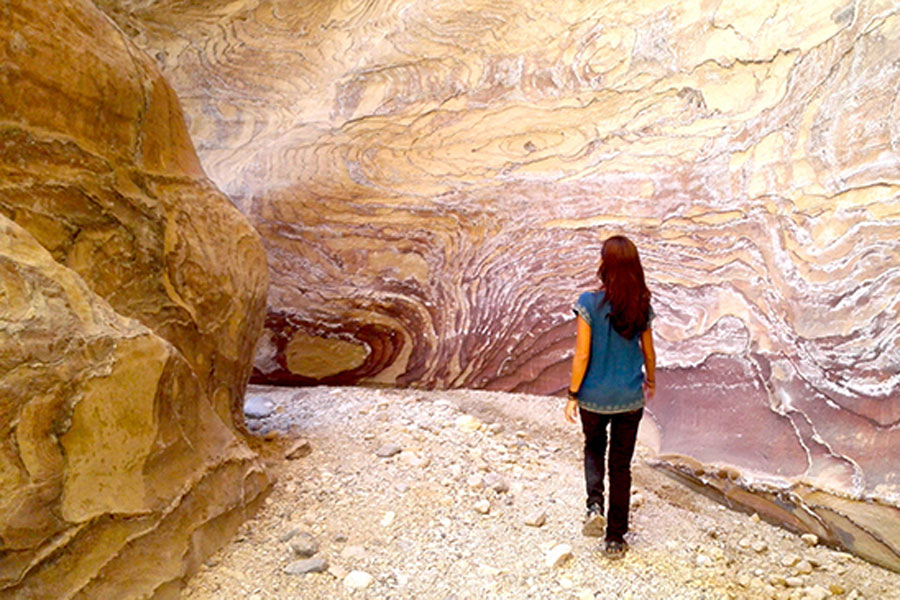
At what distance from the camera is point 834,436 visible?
9.81 feet

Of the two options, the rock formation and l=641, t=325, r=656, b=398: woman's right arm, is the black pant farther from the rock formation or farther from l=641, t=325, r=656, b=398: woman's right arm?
the rock formation

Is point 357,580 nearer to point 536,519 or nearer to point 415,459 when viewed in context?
point 536,519

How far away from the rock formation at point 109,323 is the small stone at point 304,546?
0.26 m

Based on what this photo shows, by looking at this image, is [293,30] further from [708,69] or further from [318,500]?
[318,500]

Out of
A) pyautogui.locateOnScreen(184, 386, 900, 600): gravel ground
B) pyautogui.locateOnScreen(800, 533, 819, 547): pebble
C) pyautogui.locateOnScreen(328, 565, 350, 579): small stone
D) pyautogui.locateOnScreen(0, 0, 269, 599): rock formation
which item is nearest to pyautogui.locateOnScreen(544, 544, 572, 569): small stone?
pyautogui.locateOnScreen(184, 386, 900, 600): gravel ground

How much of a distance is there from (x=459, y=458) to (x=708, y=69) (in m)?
2.95

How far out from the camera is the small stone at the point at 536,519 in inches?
98.0

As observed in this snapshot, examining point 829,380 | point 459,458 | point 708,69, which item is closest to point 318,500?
point 459,458

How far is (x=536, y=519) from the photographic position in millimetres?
2498

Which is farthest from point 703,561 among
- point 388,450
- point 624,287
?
point 388,450

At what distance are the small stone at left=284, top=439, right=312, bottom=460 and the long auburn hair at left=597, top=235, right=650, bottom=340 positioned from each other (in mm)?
1637

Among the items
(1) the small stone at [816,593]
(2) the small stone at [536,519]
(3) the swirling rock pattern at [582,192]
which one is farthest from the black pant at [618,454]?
(3) the swirling rock pattern at [582,192]

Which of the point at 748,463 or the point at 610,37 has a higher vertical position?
the point at 610,37

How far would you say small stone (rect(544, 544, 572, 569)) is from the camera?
2217mm
